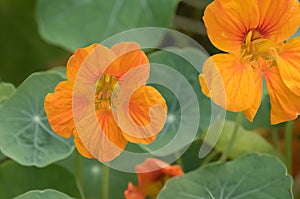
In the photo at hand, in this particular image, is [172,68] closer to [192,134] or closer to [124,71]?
[192,134]

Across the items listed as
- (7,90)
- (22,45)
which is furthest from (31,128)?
(22,45)

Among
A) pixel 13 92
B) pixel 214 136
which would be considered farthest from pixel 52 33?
pixel 214 136

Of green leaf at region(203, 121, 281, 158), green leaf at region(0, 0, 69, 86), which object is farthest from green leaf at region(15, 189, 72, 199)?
green leaf at region(0, 0, 69, 86)

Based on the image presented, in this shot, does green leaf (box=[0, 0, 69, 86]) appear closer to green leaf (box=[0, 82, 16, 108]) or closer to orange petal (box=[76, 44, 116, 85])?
green leaf (box=[0, 82, 16, 108])

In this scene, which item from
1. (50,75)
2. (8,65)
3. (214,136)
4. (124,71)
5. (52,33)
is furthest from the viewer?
(8,65)

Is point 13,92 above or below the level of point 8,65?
above

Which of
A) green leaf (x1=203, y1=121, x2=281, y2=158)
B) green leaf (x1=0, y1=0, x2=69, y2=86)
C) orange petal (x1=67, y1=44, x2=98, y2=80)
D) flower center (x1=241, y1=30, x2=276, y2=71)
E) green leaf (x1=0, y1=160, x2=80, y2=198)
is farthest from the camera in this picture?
green leaf (x1=0, y1=0, x2=69, y2=86)

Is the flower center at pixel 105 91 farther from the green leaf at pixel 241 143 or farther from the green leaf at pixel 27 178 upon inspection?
the green leaf at pixel 241 143
